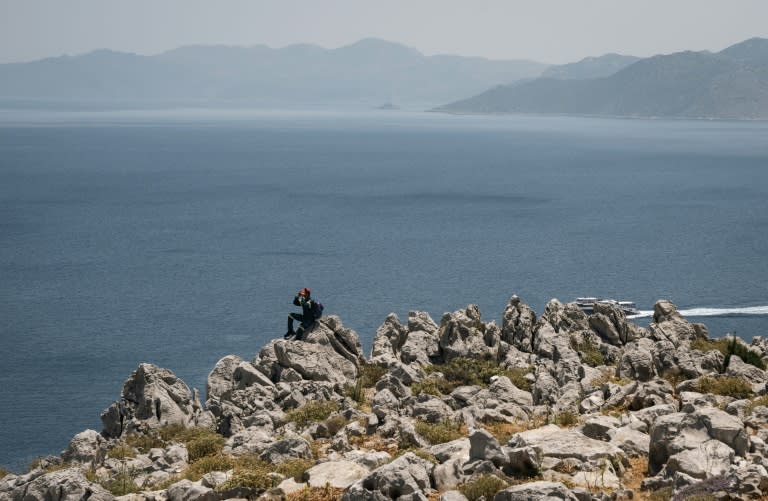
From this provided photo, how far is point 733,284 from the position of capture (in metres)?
114

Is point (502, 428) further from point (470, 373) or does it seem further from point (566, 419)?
point (470, 373)

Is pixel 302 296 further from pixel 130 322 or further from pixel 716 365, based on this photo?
pixel 130 322

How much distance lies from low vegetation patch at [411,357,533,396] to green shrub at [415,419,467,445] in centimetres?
665

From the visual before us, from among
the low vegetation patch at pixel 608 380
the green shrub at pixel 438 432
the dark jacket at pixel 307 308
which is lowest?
the low vegetation patch at pixel 608 380

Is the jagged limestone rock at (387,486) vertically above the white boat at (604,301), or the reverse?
the jagged limestone rock at (387,486)

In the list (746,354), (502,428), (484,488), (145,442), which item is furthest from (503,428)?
(746,354)

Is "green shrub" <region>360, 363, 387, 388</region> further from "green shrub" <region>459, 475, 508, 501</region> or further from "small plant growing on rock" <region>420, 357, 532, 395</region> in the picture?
"green shrub" <region>459, 475, 508, 501</region>

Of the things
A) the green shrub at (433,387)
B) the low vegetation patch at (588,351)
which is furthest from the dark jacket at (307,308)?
the low vegetation patch at (588,351)

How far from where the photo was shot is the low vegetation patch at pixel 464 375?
35875 millimetres

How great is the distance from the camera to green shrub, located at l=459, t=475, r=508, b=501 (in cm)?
1973

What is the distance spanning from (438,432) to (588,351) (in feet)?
Answer: 61.1

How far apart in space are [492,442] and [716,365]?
1813 centimetres

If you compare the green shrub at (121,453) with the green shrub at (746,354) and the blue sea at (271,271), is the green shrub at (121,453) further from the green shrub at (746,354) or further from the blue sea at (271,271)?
the blue sea at (271,271)

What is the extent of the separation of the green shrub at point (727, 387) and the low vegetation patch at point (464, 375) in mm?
7049
